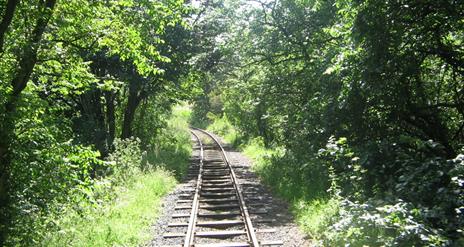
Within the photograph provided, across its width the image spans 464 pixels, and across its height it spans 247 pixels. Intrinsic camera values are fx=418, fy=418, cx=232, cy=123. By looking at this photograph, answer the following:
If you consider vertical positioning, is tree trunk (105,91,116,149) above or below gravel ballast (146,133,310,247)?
above

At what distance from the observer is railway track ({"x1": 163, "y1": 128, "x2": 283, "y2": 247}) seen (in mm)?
8172

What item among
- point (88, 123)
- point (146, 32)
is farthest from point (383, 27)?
point (88, 123)

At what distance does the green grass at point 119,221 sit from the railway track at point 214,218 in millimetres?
647

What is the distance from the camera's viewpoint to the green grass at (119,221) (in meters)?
7.85

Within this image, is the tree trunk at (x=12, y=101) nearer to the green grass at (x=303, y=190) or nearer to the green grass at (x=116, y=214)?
the green grass at (x=116, y=214)

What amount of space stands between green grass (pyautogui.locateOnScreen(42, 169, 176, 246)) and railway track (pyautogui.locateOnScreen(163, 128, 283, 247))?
0.65 metres

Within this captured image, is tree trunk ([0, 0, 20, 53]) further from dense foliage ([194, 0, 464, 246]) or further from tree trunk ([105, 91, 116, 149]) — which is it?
tree trunk ([105, 91, 116, 149])

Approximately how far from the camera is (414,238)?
5.33 metres

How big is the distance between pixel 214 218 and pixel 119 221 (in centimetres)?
220

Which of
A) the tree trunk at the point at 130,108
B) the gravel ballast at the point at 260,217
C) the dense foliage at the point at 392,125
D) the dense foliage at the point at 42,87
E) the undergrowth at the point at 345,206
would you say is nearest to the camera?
the undergrowth at the point at 345,206

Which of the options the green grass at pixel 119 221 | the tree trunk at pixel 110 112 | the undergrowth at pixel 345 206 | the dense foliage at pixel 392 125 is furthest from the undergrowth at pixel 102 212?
the tree trunk at pixel 110 112

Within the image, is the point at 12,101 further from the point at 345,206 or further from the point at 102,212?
the point at 345,206

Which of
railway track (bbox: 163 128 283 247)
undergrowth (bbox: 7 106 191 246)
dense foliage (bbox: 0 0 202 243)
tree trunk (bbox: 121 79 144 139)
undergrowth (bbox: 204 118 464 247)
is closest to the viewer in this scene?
undergrowth (bbox: 204 118 464 247)

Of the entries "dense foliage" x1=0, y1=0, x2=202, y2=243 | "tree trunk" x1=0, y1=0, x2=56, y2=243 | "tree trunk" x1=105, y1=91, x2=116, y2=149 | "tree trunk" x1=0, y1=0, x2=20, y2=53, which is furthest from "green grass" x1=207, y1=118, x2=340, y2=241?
"tree trunk" x1=105, y1=91, x2=116, y2=149
